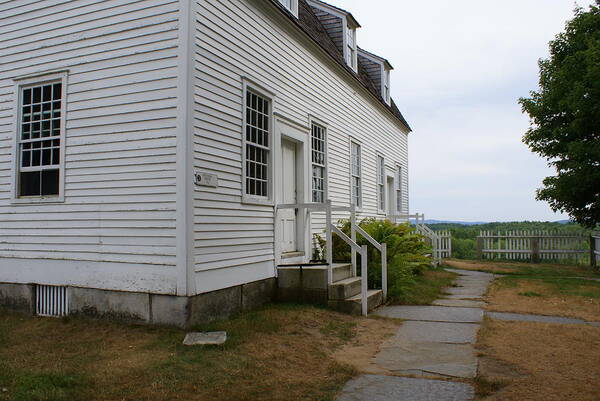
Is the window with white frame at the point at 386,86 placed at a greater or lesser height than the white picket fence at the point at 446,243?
→ greater

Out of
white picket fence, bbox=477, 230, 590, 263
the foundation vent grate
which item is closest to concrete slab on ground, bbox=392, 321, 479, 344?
the foundation vent grate

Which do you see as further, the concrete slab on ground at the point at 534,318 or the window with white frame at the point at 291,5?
the window with white frame at the point at 291,5

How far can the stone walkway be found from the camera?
435cm

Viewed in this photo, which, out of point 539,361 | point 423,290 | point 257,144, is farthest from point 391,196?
point 539,361

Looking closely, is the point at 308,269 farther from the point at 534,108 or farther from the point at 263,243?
the point at 534,108

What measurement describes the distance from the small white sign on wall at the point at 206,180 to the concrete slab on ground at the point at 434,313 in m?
3.52

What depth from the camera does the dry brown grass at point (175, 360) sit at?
4.33m

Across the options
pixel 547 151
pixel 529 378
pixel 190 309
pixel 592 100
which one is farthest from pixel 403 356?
pixel 547 151

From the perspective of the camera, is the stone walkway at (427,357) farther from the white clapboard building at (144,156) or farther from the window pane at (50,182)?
the window pane at (50,182)

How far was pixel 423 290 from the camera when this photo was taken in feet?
35.0

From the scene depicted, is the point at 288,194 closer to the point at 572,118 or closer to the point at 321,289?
the point at 321,289

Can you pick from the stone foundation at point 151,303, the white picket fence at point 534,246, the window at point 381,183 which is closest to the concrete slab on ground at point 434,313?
the stone foundation at point 151,303

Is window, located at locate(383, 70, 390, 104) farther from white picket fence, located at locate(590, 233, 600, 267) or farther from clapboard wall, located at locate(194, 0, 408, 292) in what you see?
white picket fence, located at locate(590, 233, 600, 267)

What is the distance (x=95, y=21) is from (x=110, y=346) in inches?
186
